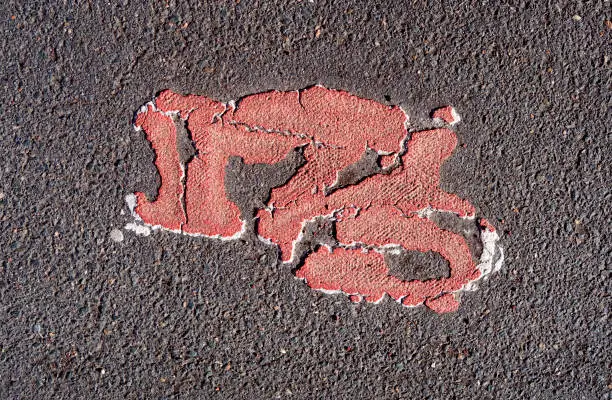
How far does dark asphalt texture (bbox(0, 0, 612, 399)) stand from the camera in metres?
2.15

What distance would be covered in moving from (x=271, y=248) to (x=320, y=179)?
0.38m

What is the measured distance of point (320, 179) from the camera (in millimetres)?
2184

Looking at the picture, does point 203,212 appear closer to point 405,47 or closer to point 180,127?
point 180,127

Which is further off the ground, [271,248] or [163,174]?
[163,174]

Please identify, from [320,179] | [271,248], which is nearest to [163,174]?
[271,248]

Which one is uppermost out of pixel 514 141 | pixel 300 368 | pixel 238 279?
pixel 514 141

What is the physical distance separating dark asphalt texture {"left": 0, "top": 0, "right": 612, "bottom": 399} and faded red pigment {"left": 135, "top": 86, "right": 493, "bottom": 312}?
0.08 metres

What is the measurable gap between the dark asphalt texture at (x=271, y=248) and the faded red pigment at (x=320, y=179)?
0.08 metres

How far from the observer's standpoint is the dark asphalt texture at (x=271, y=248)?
2.15m

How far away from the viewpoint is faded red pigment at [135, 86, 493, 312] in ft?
7.10

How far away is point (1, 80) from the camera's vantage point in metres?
2.18

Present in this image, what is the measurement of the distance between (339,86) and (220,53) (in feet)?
1.79

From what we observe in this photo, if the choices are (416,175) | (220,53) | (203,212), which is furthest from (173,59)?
(416,175)

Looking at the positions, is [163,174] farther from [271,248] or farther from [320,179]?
[320,179]
